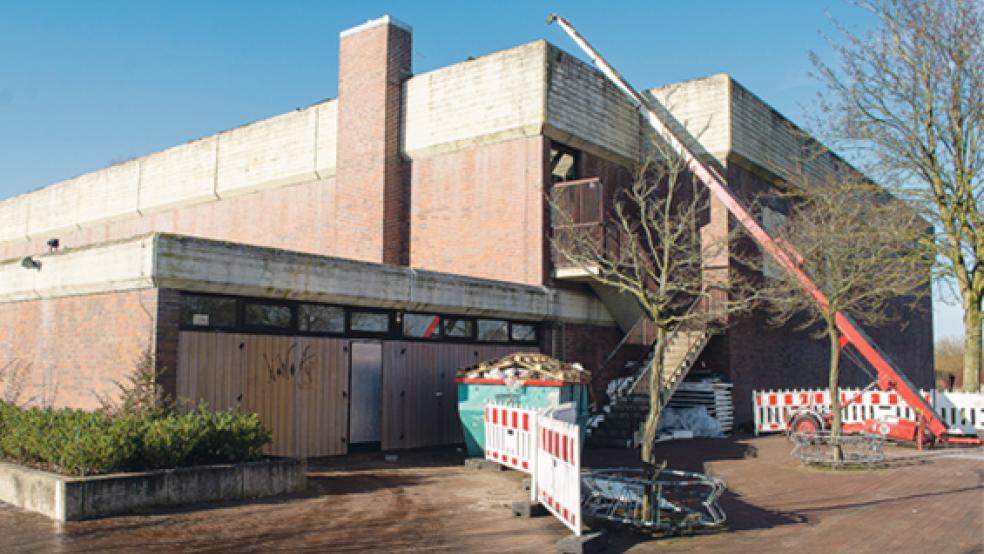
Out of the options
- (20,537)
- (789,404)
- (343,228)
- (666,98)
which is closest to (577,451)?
(20,537)

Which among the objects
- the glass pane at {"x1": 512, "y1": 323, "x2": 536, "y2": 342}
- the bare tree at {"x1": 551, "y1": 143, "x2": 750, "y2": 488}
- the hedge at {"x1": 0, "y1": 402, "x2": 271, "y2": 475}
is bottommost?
the hedge at {"x1": 0, "y1": 402, "x2": 271, "y2": 475}

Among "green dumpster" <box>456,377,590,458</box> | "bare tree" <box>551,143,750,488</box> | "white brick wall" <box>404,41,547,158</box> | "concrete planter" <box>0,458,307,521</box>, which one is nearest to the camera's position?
"concrete planter" <box>0,458,307,521</box>

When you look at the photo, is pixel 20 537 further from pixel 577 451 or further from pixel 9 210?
pixel 9 210

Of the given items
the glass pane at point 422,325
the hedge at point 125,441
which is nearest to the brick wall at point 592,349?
the glass pane at point 422,325

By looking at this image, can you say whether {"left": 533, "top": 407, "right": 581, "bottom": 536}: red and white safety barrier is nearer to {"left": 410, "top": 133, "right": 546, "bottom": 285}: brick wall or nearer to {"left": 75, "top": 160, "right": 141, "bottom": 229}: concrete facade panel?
{"left": 410, "top": 133, "right": 546, "bottom": 285}: brick wall

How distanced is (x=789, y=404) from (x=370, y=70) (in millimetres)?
14924

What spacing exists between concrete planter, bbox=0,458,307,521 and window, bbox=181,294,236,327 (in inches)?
127

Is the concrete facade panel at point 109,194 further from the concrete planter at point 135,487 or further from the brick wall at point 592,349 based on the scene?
the concrete planter at point 135,487

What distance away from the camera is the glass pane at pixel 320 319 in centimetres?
1481

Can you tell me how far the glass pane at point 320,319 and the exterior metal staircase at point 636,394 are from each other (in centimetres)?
644

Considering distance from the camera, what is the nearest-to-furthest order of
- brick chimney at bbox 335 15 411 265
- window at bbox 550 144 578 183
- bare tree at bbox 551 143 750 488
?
bare tree at bbox 551 143 750 488, window at bbox 550 144 578 183, brick chimney at bbox 335 15 411 265

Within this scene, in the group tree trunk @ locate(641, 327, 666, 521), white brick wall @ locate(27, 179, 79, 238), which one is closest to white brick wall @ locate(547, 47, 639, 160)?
tree trunk @ locate(641, 327, 666, 521)

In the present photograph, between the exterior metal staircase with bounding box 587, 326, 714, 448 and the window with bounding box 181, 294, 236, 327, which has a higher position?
the window with bounding box 181, 294, 236, 327

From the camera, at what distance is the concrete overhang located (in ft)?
41.0
